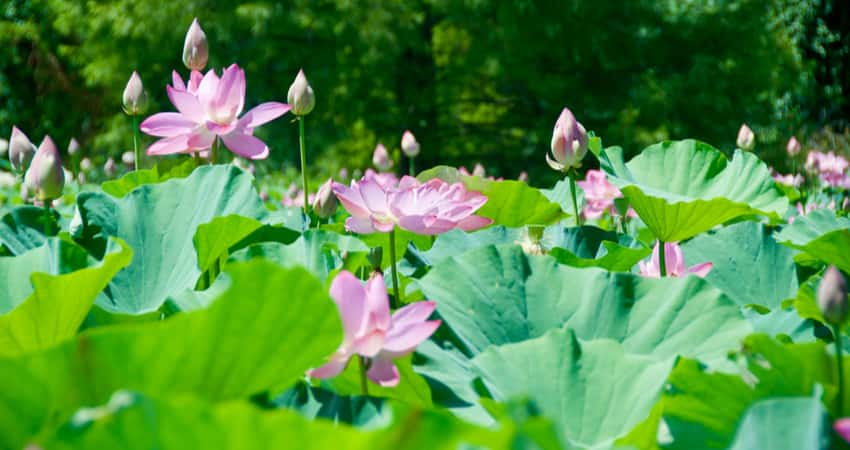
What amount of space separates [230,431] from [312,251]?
19.8 inches

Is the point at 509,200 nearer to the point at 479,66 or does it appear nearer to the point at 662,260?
the point at 662,260

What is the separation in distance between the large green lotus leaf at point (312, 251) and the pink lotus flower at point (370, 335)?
220 mm

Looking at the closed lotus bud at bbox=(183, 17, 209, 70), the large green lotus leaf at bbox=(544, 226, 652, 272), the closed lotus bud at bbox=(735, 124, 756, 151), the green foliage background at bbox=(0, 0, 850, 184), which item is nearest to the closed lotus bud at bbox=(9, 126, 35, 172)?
the closed lotus bud at bbox=(183, 17, 209, 70)

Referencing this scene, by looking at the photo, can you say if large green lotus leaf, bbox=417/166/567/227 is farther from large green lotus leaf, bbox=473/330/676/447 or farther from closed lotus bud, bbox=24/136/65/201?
large green lotus leaf, bbox=473/330/676/447

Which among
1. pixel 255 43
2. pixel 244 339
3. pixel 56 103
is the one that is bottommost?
pixel 56 103

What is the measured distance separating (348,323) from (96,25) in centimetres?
1213


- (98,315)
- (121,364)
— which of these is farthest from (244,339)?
(98,315)

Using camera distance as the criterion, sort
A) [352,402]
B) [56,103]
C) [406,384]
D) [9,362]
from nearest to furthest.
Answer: [9,362] → [352,402] → [406,384] → [56,103]

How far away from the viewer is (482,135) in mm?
11508

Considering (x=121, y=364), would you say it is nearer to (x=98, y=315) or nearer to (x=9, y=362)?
(x=9, y=362)

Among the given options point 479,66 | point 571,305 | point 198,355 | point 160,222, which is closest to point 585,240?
point 571,305

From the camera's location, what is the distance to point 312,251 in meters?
0.83

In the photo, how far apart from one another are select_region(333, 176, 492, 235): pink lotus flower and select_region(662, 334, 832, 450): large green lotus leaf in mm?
336

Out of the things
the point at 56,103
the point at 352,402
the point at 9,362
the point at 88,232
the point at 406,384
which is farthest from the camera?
the point at 56,103
